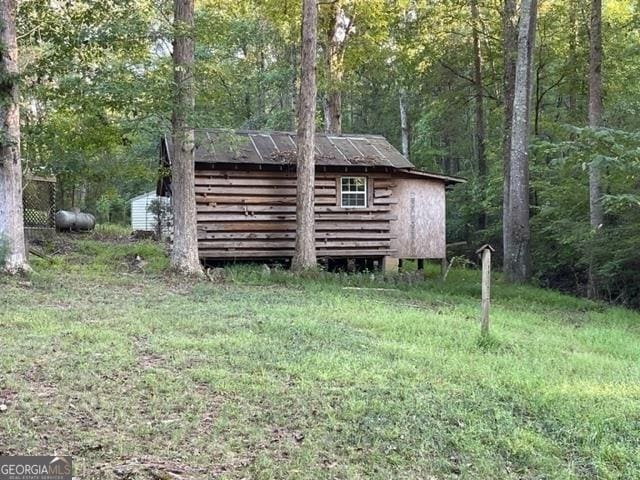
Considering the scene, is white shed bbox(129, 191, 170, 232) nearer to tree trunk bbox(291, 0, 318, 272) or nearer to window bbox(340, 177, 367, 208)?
window bbox(340, 177, 367, 208)

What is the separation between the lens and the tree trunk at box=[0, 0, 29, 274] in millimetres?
10977

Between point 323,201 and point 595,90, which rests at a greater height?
point 595,90

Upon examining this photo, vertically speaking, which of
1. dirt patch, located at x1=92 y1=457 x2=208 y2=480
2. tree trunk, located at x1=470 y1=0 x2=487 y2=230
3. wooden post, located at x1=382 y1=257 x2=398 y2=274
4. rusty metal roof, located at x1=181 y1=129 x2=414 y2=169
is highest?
tree trunk, located at x1=470 y1=0 x2=487 y2=230

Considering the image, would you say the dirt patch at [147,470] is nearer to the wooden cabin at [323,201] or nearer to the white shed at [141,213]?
the wooden cabin at [323,201]

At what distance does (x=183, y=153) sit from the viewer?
1322 centimetres

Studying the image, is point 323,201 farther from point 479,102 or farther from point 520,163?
point 479,102

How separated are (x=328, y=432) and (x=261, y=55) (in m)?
30.3

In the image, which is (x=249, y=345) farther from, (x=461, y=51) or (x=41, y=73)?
(x=461, y=51)

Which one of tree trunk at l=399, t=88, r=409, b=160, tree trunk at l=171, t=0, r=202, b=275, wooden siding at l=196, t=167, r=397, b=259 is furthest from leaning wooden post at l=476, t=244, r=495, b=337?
tree trunk at l=399, t=88, r=409, b=160

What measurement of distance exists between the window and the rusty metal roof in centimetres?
61

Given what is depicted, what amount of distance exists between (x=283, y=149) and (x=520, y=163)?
241 inches

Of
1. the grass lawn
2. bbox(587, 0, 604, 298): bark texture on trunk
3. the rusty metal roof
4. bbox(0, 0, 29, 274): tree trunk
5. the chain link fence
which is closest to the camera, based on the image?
the grass lawn

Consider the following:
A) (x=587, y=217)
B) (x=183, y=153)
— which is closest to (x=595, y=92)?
(x=587, y=217)

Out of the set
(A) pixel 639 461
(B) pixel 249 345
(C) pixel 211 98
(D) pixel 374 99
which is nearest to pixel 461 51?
(D) pixel 374 99
